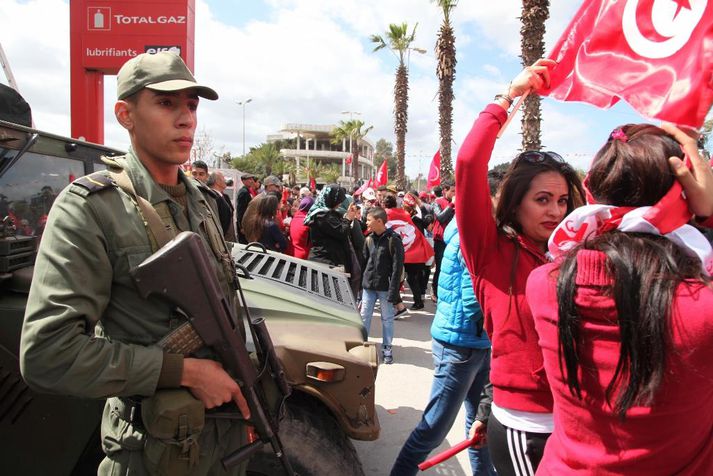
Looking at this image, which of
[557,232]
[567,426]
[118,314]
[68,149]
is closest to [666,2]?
[557,232]

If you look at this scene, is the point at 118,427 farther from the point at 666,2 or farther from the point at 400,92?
the point at 400,92

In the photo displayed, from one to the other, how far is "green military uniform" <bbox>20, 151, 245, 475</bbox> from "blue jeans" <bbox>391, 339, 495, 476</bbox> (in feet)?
4.39

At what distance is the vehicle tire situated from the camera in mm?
2062

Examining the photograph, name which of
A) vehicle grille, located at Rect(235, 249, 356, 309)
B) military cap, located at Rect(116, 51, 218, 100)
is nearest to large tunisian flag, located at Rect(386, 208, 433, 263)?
vehicle grille, located at Rect(235, 249, 356, 309)

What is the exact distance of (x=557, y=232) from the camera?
4.43 ft

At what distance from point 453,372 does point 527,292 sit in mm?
1378

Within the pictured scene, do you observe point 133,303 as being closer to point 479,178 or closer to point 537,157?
point 479,178

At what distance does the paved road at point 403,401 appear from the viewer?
3.46 m

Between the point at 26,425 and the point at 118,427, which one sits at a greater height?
the point at 118,427

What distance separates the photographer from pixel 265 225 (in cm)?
573

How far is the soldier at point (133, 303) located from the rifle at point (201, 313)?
0.04 m

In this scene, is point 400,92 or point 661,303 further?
point 400,92

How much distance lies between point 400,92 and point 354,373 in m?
25.5

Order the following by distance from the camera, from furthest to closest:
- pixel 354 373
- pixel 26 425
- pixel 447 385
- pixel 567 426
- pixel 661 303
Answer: pixel 447 385 < pixel 354 373 < pixel 26 425 < pixel 567 426 < pixel 661 303
